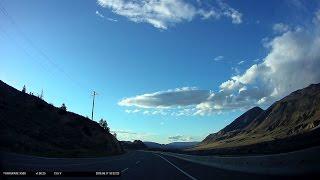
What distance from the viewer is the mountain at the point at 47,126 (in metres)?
68.7

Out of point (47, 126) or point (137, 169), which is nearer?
point (137, 169)

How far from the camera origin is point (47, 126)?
81.8 meters

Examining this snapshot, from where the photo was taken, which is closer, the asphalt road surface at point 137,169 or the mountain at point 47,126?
the asphalt road surface at point 137,169

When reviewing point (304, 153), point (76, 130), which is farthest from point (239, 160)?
point (76, 130)

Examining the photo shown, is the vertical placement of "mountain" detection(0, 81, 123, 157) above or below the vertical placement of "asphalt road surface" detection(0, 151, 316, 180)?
above

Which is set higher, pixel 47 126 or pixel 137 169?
pixel 47 126

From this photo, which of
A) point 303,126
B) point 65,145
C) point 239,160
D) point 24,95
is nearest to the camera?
point 239,160

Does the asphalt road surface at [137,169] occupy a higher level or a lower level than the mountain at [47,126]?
lower

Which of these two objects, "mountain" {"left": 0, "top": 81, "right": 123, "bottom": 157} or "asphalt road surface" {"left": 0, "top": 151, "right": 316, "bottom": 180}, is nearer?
"asphalt road surface" {"left": 0, "top": 151, "right": 316, "bottom": 180}

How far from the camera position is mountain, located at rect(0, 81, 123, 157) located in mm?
68650

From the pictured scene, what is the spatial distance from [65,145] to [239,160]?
55.8 metres

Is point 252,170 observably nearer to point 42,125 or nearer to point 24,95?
point 42,125

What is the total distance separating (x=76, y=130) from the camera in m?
89.1

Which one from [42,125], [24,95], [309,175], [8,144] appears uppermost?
[24,95]
